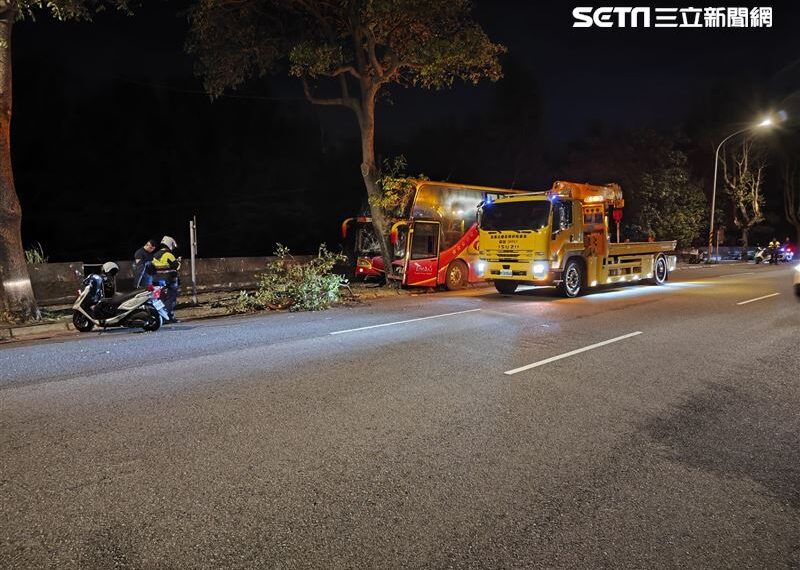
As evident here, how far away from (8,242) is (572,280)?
523 inches

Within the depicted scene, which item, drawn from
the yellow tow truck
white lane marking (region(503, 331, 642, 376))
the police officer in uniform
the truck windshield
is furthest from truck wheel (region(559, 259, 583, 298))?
the police officer in uniform

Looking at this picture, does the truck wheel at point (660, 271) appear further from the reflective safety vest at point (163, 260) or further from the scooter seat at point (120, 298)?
the scooter seat at point (120, 298)

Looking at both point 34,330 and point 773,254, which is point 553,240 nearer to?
point 34,330

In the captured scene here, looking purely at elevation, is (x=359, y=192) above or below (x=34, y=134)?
below

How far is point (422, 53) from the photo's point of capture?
53.8 feet

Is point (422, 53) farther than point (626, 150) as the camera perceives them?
No

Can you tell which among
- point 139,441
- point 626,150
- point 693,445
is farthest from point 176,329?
point 626,150

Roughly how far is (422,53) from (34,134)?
1230 inches

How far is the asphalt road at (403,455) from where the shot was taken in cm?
307

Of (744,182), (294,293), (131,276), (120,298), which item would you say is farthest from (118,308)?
(744,182)

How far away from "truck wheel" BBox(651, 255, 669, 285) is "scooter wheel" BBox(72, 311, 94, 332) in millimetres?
16802

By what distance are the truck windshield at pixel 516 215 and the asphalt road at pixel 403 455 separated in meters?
6.64

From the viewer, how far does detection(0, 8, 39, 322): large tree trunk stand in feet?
36.2

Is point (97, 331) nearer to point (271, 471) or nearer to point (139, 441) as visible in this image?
point (139, 441)
